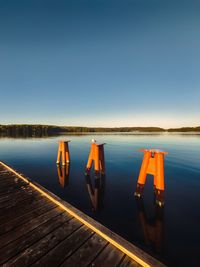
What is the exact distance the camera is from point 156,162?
7.30 m

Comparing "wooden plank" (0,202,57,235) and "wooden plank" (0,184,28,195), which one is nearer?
"wooden plank" (0,202,57,235)

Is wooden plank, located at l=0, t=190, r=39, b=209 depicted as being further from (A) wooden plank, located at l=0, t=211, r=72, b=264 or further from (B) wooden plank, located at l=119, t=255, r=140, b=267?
(B) wooden plank, located at l=119, t=255, r=140, b=267

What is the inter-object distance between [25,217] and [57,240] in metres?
1.66

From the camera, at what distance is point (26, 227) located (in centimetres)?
421

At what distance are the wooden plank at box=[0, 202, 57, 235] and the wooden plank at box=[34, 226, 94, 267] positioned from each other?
5.29 ft

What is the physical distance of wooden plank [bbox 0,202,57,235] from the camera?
4.22 m

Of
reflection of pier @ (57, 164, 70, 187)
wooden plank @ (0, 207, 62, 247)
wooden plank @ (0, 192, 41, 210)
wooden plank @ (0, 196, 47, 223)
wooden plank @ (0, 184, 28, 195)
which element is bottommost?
reflection of pier @ (57, 164, 70, 187)

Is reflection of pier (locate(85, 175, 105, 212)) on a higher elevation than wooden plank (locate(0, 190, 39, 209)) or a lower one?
lower

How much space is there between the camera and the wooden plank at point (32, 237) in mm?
3318

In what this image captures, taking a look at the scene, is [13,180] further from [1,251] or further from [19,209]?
[1,251]

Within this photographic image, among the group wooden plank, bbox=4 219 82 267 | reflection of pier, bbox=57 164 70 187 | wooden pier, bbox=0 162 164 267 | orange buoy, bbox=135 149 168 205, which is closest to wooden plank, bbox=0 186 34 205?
wooden pier, bbox=0 162 164 267

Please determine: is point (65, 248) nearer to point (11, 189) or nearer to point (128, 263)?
point (128, 263)

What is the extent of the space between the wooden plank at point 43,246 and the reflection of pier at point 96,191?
3899mm

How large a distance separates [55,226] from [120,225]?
136 inches
